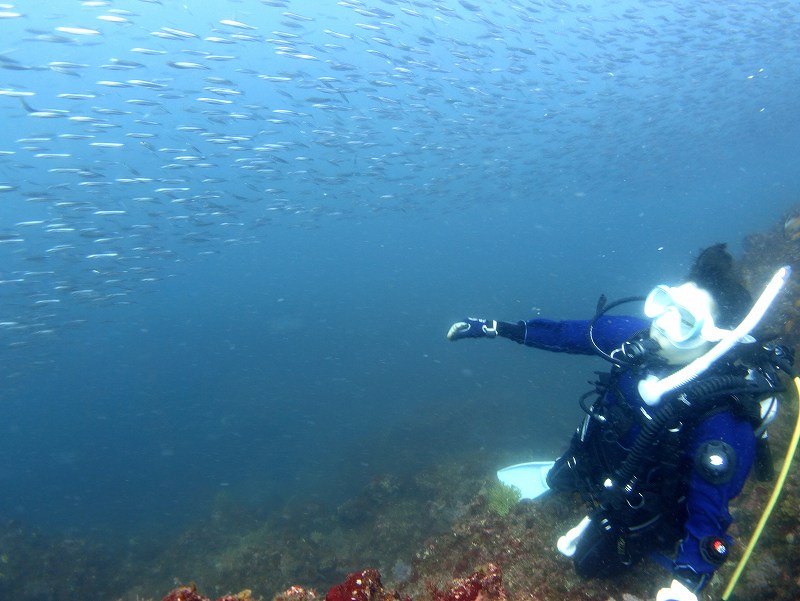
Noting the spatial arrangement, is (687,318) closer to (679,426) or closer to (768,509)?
(679,426)

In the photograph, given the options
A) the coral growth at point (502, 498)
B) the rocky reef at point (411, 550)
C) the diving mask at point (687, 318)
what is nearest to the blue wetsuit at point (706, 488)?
the diving mask at point (687, 318)

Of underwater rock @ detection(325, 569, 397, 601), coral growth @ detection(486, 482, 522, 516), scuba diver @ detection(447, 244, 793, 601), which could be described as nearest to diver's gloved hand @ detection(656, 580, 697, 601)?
scuba diver @ detection(447, 244, 793, 601)

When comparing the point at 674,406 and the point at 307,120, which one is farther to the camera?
the point at 307,120

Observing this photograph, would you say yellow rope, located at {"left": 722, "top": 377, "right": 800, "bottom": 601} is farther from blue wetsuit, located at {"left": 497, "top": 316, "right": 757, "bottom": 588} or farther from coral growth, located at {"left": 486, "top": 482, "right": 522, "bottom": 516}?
coral growth, located at {"left": 486, "top": 482, "right": 522, "bottom": 516}

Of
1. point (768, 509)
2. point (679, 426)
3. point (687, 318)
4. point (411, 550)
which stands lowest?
point (411, 550)

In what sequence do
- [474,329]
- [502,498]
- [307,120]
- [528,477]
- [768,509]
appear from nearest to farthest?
[768,509]
[474,329]
[502,498]
[528,477]
[307,120]

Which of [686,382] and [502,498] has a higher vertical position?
[686,382]

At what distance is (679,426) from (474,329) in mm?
1976

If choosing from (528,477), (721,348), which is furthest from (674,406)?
(528,477)

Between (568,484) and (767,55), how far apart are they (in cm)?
5131

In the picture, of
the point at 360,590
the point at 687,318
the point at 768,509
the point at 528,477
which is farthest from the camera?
the point at 528,477

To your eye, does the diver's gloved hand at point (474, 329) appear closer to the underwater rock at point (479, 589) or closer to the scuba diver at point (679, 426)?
the scuba diver at point (679, 426)

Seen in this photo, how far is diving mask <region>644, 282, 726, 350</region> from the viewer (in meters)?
2.69

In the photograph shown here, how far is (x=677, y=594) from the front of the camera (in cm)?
238
